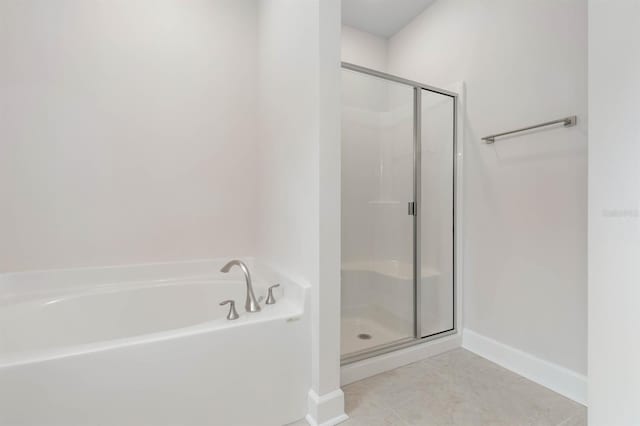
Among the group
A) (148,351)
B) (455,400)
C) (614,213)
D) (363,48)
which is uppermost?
(363,48)

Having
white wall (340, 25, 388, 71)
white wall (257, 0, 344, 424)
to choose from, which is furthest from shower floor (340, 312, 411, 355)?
white wall (340, 25, 388, 71)

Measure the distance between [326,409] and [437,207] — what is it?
1.56 metres

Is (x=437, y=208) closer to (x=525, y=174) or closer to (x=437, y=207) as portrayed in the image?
(x=437, y=207)

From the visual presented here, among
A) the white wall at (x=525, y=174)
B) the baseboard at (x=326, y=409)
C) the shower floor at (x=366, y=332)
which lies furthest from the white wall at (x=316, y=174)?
the white wall at (x=525, y=174)

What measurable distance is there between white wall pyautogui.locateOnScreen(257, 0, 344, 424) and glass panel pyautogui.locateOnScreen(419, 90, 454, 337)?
1.03m

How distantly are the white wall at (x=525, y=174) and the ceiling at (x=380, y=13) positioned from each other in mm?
372

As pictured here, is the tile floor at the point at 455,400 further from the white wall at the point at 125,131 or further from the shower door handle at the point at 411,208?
the white wall at the point at 125,131

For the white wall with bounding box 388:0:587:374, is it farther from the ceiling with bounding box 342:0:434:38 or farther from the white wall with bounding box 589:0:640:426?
the white wall with bounding box 589:0:640:426

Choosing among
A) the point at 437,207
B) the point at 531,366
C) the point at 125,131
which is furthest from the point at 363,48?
the point at 531,366

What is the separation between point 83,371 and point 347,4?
297cm

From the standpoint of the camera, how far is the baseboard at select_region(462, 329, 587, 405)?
1.48 meters

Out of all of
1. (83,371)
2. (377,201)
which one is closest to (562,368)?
(377,201)

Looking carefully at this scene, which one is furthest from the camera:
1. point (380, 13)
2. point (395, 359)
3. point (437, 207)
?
point (380, 13)

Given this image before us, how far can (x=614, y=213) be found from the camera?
3.15 feet
